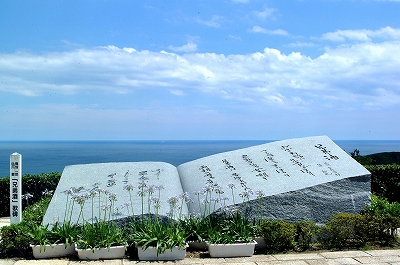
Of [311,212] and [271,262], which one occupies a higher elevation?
[311,212]

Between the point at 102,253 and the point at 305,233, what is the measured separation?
253 centimetres

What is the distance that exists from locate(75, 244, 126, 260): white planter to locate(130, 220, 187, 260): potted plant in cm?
21

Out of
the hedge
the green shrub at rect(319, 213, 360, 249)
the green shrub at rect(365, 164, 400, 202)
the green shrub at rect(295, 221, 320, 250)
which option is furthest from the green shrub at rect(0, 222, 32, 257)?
the green shrub at rect(365, 164, 400, 202)

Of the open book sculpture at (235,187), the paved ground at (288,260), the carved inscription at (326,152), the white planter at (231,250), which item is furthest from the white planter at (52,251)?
the carved inscription at (326,152)

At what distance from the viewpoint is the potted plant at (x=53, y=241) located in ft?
16.5

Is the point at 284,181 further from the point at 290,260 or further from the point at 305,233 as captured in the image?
the point at 290,260

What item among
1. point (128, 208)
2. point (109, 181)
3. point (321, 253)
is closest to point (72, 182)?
point (109, 181)

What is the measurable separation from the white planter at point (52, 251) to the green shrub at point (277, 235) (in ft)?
7.71

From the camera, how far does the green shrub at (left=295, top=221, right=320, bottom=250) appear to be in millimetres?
5441

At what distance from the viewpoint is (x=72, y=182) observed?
6.70m

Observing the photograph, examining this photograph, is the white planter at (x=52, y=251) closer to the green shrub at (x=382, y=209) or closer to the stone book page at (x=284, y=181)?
the stone book page at (x=284, y=181)

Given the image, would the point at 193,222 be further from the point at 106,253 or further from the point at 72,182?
the point at 72,182

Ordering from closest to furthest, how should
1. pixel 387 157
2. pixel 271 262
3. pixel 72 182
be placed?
pixel 271 262 < pixel 72 182 < pixel 387 157

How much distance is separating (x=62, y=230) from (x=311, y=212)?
327 cm
